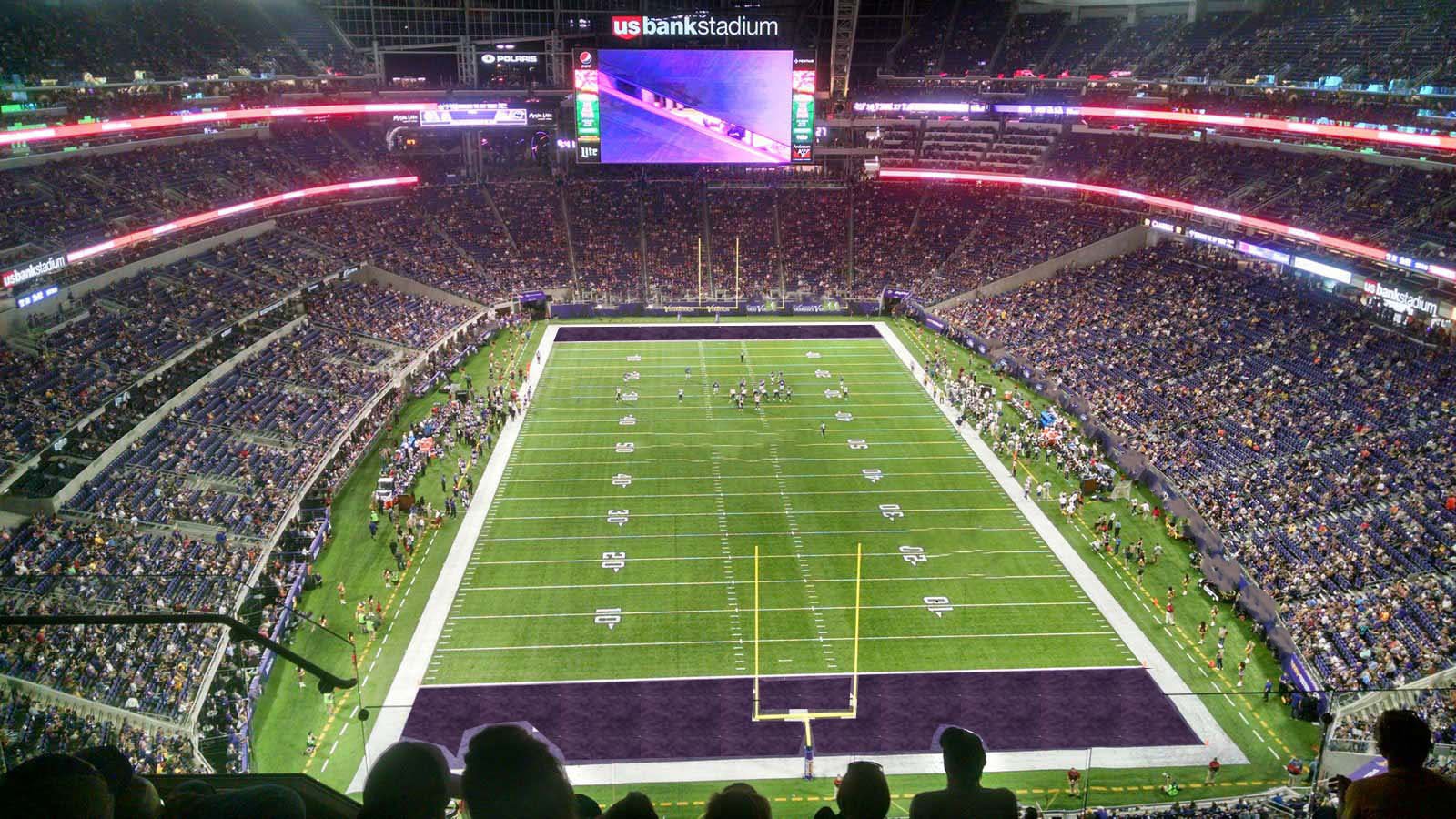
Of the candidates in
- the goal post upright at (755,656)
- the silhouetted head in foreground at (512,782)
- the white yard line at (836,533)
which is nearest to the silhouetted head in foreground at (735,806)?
the silhouetted head in foreground at (512,782)

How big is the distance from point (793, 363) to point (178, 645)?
39.8m

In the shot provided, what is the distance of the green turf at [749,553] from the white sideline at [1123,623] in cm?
44

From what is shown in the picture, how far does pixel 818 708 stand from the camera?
2180cm

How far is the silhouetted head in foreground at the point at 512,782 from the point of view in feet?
10.6

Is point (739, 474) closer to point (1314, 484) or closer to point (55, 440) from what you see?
point (1314, 484)

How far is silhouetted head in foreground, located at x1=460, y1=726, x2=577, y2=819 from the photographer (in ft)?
10.6

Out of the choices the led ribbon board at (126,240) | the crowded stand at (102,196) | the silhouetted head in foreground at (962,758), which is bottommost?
the silhouetted head in foreground at (962,758)

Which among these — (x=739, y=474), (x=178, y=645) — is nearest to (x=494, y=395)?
(x=739, y=474)

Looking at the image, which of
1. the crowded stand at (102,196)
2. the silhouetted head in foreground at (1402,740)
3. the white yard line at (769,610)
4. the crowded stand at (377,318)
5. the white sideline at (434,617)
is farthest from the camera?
the crowded stand at (377,318)

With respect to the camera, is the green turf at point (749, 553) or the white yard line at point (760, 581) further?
the white yard line at point (760, 581)

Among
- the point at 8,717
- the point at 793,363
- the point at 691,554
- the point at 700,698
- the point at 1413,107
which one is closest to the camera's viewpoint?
the point at 8,717

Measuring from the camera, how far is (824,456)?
119 feet

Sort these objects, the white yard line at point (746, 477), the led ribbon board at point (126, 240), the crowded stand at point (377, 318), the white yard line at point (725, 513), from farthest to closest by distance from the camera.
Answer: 1. the crowded stand at point (377, 318)
2. the white yard line at point (746, 477)
3. the led ribbon board at point (126, 240)
4. the white yard line at point (725, 513)

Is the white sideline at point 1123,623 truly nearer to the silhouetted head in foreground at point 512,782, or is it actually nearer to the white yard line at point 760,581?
the white yard line at point 760,581
